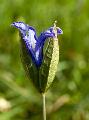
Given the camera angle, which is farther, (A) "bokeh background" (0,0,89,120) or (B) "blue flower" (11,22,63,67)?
(A) "bokeh background" (0,0,89,120)

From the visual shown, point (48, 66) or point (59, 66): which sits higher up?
point (59, 66)

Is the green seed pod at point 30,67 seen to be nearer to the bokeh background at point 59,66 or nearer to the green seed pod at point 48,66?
the green seed pod at point 48,66

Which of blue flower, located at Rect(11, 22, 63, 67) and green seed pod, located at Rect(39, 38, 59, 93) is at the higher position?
blue flower, located at Rect(11, 22, 63, 67)

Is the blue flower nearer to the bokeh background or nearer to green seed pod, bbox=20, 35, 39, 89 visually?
green seed pod, bbox=20, 35, 39, 89

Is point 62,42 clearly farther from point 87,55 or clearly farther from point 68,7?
point 68,7

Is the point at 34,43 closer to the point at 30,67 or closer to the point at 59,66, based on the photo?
the point at 30,67

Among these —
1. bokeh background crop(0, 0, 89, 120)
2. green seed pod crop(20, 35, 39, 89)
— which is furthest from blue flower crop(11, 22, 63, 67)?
bokeh background crop(0, 0, 89, 120)

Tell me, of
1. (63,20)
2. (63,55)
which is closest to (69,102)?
(63,55)

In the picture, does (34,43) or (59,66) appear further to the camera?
(59,66)

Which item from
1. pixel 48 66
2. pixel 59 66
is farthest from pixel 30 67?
pixel 59 66
